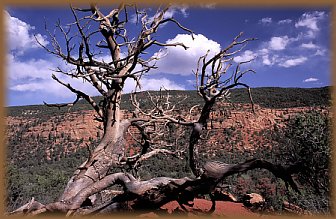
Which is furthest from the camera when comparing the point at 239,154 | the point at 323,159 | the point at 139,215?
the point at 239,154

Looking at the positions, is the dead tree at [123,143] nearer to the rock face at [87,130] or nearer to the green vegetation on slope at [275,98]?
the rock face at [87,130]

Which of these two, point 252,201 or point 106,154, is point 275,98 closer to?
point 252,201

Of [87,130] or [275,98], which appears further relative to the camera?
[87,130]

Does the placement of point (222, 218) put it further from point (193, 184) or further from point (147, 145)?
point (147, 145)

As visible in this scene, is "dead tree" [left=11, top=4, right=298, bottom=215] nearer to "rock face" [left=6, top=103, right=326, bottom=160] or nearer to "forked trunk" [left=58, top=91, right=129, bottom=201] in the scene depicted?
"forked trunk" [left=58, top=91, right=129, bottom=201]

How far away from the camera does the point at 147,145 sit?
9828mm

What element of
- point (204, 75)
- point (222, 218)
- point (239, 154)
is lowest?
point (239, 154)

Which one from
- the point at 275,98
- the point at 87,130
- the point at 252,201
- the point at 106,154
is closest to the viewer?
the point at 106,154

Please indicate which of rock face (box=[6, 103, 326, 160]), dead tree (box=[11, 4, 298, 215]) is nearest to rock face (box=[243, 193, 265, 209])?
dead tree (box=[11, 4, 298, 215])

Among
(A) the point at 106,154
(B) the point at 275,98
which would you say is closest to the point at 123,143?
(A) the point at 106,154

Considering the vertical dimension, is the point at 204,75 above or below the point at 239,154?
above

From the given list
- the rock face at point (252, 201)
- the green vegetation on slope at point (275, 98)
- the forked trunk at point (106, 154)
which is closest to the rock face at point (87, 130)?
the green vegetation on slope at point (275, 98)

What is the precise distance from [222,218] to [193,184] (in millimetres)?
809

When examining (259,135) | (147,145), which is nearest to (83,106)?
(259,135)
